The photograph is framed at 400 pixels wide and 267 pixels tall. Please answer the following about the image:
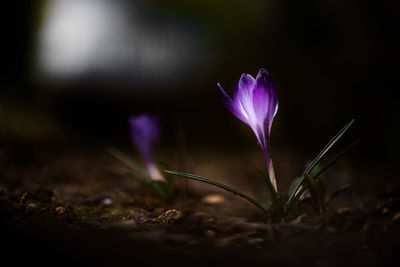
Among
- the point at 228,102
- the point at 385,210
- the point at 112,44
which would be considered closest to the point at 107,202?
the point at 228,102

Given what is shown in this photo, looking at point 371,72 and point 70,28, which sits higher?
point 70,28

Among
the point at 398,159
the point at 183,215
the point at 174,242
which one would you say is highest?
the point at 398,159

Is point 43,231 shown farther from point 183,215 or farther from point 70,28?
point 70,28

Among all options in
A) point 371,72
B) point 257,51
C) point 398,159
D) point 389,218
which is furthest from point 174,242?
point 257,51

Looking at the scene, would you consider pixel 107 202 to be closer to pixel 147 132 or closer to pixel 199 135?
pixel 147 132

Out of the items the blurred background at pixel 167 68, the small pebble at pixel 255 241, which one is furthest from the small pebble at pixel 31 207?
the blurred background at pixel 167 68

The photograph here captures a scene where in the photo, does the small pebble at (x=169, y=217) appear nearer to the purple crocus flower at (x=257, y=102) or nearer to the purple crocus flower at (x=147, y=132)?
the purple crocus flower at (x=257, y=102)

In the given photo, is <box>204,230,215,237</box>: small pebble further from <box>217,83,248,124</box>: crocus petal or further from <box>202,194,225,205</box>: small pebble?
<box>202,194,225,205</box>: small pebble
